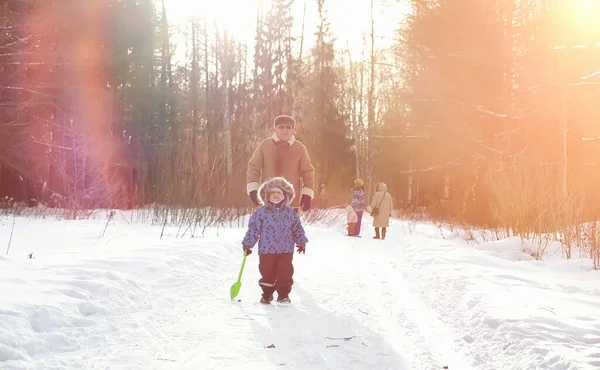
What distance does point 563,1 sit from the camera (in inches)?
629

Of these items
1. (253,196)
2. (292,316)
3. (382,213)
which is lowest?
(292,316)

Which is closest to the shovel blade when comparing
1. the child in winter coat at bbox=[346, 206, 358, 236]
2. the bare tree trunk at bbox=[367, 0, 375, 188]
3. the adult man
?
the adult man

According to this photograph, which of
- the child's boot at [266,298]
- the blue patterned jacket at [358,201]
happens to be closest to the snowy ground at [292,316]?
the child's boot at [266,298]

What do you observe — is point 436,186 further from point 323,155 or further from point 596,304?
point 596,304

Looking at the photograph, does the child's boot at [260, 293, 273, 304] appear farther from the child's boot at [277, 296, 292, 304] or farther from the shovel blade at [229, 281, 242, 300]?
the shovel blade at [229, 281, 242, 300]

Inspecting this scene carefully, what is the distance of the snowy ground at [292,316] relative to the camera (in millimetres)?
3496

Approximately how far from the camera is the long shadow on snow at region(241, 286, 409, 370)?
3510 millimetres

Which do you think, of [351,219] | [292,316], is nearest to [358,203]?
[351,219]

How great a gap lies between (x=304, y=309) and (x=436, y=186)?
2584 centimetres

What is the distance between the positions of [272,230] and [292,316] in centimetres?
115

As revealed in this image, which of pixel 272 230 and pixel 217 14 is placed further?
pixel 217 14

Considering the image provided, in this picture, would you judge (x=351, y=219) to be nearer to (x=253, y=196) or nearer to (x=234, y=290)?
(x=253, y=196)

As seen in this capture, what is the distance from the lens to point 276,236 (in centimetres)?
570

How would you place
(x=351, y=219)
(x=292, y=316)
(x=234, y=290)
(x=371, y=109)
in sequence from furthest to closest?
(x=371, y=109) < (x=351, y=219) < (x=234, y=290) < (x=292, y=316)
